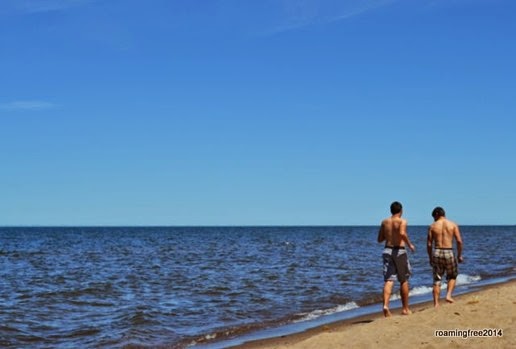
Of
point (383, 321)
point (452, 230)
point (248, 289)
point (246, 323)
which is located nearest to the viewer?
point (383, 321)

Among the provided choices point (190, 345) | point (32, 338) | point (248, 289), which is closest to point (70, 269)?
point (248, 289)

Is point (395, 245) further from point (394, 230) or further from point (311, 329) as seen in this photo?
point (311, 329)

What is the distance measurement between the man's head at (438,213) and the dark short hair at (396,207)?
4.14 ft

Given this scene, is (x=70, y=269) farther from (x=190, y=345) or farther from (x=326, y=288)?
(x=190, y=345)

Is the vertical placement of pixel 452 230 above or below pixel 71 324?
above

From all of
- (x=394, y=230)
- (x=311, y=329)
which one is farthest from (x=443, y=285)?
(x=394, y=230)

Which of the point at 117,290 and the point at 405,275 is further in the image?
the point at 117,290

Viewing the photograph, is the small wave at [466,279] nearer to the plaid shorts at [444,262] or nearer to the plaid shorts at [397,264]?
the plaid shorts at [444,262]

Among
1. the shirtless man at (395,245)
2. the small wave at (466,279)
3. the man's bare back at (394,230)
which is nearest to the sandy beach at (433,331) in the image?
the shirtless man at (395,245)

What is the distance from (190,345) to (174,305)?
4.67 m

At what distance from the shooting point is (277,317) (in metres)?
13.9

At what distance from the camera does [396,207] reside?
10398mm

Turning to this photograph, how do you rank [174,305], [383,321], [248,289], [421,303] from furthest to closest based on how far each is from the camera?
1. [248,289]
2. [174,305]
3. [421,303]
4. [383,321]

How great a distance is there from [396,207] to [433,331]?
260 centimetres
